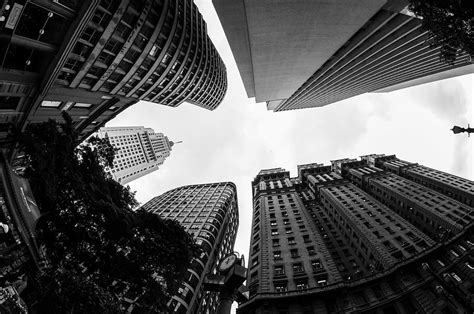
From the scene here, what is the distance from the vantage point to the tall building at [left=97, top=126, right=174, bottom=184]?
137875 mm

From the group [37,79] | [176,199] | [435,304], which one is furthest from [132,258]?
[176,199]

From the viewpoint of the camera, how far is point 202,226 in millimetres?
60438

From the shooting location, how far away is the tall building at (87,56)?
63.8ft

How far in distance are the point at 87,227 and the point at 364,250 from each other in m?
47.6

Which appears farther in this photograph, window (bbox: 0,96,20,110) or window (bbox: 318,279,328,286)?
window (bbox: 318,279,328,286)

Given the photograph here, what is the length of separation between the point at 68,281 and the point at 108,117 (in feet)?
106

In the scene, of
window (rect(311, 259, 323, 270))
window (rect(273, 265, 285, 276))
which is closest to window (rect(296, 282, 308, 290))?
window (rect(273, 265, 285, 276))

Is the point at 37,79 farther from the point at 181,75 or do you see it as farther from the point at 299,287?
the point at 299,287

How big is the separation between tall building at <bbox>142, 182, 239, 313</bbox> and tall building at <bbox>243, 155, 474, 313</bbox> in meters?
10.4

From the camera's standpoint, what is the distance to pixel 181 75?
46.4 meters

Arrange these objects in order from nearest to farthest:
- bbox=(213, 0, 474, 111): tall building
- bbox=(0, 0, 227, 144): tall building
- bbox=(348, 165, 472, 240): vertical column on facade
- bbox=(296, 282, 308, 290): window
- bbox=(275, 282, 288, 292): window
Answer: bbox=(0, 0, 227, 144): tall building
bbox=(213, 0, 474, 111): tall building
bbox=(296, 282, 308, 290): window
bbox=(275, 282, 288, 292): window
bbox=(348, 165, 472, 240): vertical column on facade

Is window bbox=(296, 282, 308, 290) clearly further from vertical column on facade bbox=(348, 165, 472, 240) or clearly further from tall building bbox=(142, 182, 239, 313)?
vertical column on facade bbox=(348, 165, 472, 240)

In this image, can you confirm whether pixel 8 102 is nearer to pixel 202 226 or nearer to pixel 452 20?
pixel 452 20

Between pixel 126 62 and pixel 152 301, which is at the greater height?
Result: pixel 126 62
